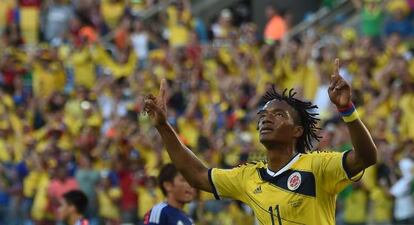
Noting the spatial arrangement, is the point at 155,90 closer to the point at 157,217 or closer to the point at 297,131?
the point at 157,217

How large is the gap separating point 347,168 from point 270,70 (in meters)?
12.6

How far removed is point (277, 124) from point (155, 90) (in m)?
11.4

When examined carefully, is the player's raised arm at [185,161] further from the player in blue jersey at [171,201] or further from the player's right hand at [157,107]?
the player in blue jersey at [171,201]

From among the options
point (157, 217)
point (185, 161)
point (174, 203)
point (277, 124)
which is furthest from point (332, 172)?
point (174, 203)

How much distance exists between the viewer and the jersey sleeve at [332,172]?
7578 mm

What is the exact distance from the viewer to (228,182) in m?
8.23

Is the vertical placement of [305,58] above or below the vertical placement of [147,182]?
above

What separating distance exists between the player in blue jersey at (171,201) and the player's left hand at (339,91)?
3.00 meters

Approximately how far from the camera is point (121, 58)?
20.7 meters

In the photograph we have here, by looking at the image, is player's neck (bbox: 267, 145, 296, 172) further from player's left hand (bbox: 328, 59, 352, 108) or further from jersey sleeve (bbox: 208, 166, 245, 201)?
player's left hand (bbox: 328, 59, 352, 108)

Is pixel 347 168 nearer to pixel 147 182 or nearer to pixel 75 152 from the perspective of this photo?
pixel 147 182

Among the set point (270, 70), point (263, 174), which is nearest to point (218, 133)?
point (270, 70)

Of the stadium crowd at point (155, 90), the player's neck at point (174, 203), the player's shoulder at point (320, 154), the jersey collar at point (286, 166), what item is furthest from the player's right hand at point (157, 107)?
the stadium crowd at point (155, 90)

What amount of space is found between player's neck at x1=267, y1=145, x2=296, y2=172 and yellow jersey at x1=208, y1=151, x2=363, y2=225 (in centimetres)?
3
